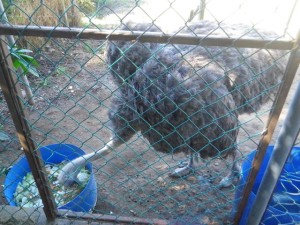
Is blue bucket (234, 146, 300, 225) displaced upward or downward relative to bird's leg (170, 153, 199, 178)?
upward

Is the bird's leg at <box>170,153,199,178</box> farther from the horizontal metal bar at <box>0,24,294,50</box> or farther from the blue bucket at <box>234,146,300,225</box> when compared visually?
the horizontal metal bar at <box>0,24,294,50</box>

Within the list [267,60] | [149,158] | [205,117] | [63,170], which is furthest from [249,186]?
[149,158]

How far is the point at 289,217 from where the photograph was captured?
6.66 feet

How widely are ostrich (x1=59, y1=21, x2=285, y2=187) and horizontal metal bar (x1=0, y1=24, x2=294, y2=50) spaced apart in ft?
2.38

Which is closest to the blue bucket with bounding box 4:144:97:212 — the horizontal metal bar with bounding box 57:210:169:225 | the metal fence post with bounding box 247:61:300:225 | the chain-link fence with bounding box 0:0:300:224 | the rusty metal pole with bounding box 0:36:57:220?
the chain-link fence with bounding box 0:0:300:224

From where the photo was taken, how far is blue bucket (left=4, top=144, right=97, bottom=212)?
2436mm

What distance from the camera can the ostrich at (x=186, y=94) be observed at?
2277 millimetres

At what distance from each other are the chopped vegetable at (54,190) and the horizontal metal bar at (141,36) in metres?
1.51

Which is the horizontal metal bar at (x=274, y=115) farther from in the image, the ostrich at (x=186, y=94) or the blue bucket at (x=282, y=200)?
the ostrich at (x=186, y=94)

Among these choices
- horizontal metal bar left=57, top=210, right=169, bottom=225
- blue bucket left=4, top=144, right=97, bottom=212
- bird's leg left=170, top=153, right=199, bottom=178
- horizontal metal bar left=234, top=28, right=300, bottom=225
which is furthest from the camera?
bird's leg left=170, top=153, right=199, bottom=178

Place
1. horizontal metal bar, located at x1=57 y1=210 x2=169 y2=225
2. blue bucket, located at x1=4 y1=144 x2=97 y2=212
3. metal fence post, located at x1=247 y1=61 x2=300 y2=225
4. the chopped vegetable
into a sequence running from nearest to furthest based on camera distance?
metal fence post, located at x1=247 y1=61 x2=300 y2=225 → horizontal metal bar, located at x1=57 y1=210 x2=169 y2=225 → blue bucket, located at x1=4 y1=144 x2=97 y2=212 → the chopped vegetable

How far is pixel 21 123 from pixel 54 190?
1.11m

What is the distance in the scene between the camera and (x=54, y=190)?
2.69 m

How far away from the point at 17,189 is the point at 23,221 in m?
0.53
